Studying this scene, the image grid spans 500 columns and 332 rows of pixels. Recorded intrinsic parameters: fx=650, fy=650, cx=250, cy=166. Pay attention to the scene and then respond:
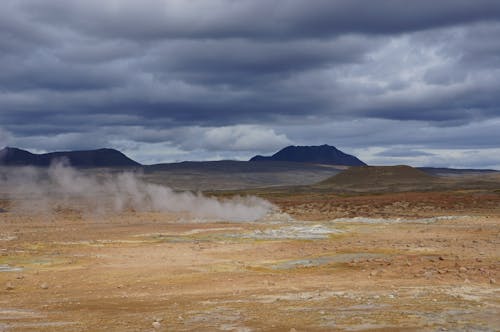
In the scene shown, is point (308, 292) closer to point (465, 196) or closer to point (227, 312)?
point (227, 312)

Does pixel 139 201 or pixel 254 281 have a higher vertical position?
pixel 254 281

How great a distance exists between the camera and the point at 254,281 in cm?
2466

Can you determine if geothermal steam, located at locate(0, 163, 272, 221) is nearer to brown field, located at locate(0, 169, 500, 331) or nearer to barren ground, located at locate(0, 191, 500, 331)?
brown field, located at locate(0, 169, 500, 331)

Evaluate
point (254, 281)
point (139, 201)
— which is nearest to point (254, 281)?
point (254, 281)

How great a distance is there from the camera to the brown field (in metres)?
16.4

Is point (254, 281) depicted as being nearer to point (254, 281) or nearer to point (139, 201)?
point (254, 281)

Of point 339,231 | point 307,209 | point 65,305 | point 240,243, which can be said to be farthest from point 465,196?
point 65,305

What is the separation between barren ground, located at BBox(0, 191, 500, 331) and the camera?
16.4m

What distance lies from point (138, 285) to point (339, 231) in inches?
1094

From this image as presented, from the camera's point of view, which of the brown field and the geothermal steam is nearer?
the brown field

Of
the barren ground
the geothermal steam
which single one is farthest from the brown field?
the geothermal steam

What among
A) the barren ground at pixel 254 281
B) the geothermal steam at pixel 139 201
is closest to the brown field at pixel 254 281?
the barren ground at pixel 254 281

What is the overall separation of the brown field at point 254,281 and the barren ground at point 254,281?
48 mm

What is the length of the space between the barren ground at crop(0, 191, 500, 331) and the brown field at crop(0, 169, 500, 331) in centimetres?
5
